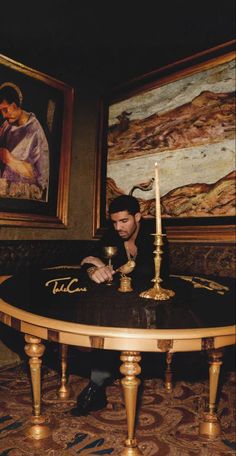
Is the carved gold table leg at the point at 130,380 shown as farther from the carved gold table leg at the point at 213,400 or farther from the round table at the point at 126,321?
the carved gold table leg at the point at 213,400

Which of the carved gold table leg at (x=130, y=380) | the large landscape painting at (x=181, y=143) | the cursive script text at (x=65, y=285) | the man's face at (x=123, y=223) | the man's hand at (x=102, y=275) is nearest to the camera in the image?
the carved gold table leg at (x=130, y=380)

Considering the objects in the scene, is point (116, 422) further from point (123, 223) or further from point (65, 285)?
point (123, 223)

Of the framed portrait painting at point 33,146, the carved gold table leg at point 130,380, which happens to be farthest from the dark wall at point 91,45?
the carved gold table leg at point 130,380

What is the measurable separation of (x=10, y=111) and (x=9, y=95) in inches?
6.0

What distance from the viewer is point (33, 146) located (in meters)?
3.45

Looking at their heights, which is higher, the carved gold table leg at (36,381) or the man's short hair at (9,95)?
the man's short hair at (9,95)

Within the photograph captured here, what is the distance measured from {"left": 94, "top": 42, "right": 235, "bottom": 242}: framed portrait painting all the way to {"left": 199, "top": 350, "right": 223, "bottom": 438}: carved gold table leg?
1.33 metres

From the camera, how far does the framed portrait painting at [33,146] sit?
320 centimetres

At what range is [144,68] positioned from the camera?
3848 millimetres

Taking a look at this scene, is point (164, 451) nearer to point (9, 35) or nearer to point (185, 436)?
point (185, 436)

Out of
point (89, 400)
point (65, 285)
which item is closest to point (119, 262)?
point (65, 285)

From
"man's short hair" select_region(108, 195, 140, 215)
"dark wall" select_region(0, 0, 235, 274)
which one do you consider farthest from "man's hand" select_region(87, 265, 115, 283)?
"dark wall" select_region(0, 0, 235, 274)

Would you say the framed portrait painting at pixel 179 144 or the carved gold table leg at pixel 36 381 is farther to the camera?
the framed portrait painting at pixel 179 144

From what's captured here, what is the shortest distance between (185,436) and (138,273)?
1090mm
